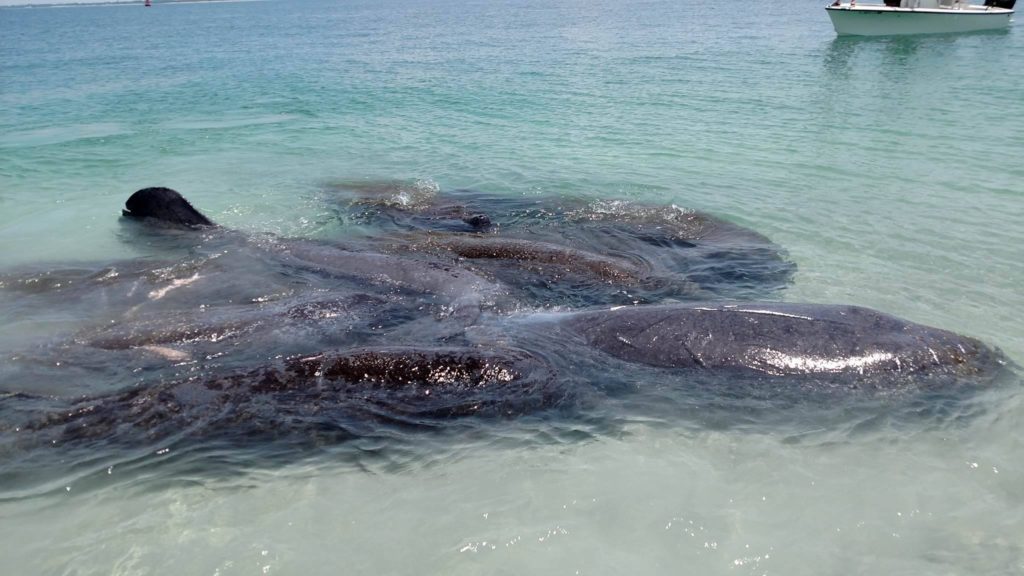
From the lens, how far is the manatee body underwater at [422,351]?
207 inches

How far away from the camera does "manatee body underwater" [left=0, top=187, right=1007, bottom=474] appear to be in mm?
5258

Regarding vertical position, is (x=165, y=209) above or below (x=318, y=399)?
above

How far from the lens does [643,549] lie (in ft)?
13.8

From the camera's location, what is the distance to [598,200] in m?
12.1

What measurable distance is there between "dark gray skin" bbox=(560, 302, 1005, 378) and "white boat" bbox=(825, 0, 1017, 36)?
117 ft

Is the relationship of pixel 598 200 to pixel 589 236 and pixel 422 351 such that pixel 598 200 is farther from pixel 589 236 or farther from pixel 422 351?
pixel 422 351

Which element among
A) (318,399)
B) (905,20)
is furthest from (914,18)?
(318,399)

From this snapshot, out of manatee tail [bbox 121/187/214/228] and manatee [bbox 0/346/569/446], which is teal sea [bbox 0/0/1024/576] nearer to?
manatee [bbox 0/346/569/446]

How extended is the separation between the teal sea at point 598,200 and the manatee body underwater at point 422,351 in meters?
0.32

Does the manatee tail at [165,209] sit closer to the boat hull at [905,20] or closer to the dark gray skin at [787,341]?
the dark gray skin at [787,341]

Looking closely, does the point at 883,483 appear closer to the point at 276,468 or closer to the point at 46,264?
the point at 276,468

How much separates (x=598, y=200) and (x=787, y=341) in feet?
21.4

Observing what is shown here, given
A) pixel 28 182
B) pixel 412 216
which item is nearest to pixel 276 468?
pixel 412 216

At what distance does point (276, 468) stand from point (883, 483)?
12.6 ft
